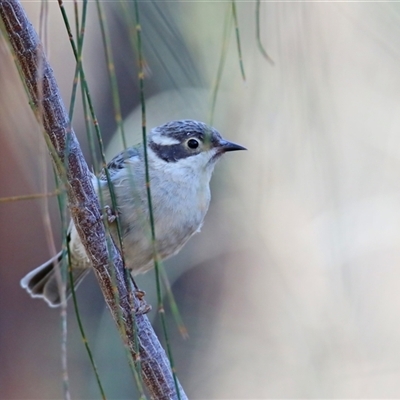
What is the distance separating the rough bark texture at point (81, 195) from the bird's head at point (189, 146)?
5.16 ft

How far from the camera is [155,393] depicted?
2359 millimetres

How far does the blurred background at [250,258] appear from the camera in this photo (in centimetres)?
423

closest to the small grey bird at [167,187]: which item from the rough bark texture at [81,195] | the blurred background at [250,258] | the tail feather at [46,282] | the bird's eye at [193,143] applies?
the bird's eye at [193,143]

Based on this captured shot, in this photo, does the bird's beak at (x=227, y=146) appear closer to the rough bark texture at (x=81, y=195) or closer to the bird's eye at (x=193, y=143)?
the bird's eye at (x=193, y=143)

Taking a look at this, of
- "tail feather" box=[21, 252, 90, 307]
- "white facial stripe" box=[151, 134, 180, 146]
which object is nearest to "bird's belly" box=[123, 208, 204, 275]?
"white facial stripe" box=[151, 134, 180, 146]

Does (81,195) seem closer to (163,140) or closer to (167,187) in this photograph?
(167,187)

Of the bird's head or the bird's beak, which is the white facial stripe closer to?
the bird's head

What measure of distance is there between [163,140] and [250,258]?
299 centimetres

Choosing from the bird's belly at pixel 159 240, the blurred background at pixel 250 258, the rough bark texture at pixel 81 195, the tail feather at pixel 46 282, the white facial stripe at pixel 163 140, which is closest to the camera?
the rough bark texture at pixel 81 195

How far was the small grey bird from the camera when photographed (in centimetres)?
350

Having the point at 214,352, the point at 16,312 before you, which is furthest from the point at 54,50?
the point at 214,352

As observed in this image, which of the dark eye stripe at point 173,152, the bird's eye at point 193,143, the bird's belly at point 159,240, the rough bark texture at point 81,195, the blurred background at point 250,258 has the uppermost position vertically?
the rough bark texture at point 81,195

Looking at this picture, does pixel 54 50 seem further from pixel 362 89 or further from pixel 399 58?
pixel 399 58

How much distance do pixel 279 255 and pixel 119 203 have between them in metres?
3.25
